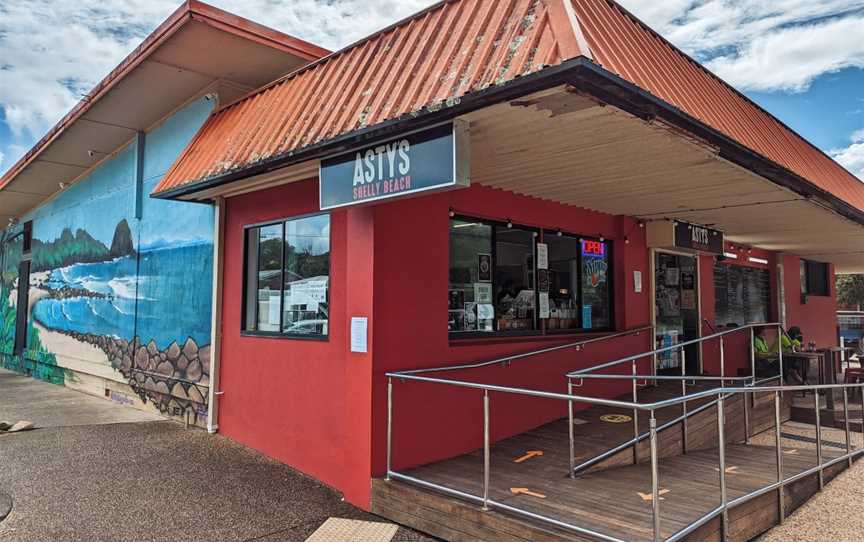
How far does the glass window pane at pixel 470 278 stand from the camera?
589 cm

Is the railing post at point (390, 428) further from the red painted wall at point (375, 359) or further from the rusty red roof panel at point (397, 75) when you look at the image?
the rusty red roof panel at point (397, 75)

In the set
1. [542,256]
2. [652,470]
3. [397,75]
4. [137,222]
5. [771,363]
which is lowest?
[771,363]

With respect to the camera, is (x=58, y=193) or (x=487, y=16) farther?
(x=58, y=193)

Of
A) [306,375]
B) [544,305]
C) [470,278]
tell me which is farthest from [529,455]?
[306,375]

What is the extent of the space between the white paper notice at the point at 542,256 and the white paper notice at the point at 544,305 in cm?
34

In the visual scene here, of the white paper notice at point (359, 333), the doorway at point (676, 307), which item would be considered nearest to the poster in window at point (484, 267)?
the white paper notice at point (359, 333)

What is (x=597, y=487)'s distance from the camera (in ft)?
14.7

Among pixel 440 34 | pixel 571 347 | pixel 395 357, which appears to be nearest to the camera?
pixel 440 34

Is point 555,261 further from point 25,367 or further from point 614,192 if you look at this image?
point 25,367

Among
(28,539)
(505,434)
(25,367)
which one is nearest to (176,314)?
(28,539)

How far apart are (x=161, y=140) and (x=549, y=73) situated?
774 centimetres

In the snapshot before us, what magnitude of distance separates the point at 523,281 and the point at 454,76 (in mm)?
3522

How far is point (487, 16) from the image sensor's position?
12.6ft

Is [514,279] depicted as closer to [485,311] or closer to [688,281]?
[485,311]
